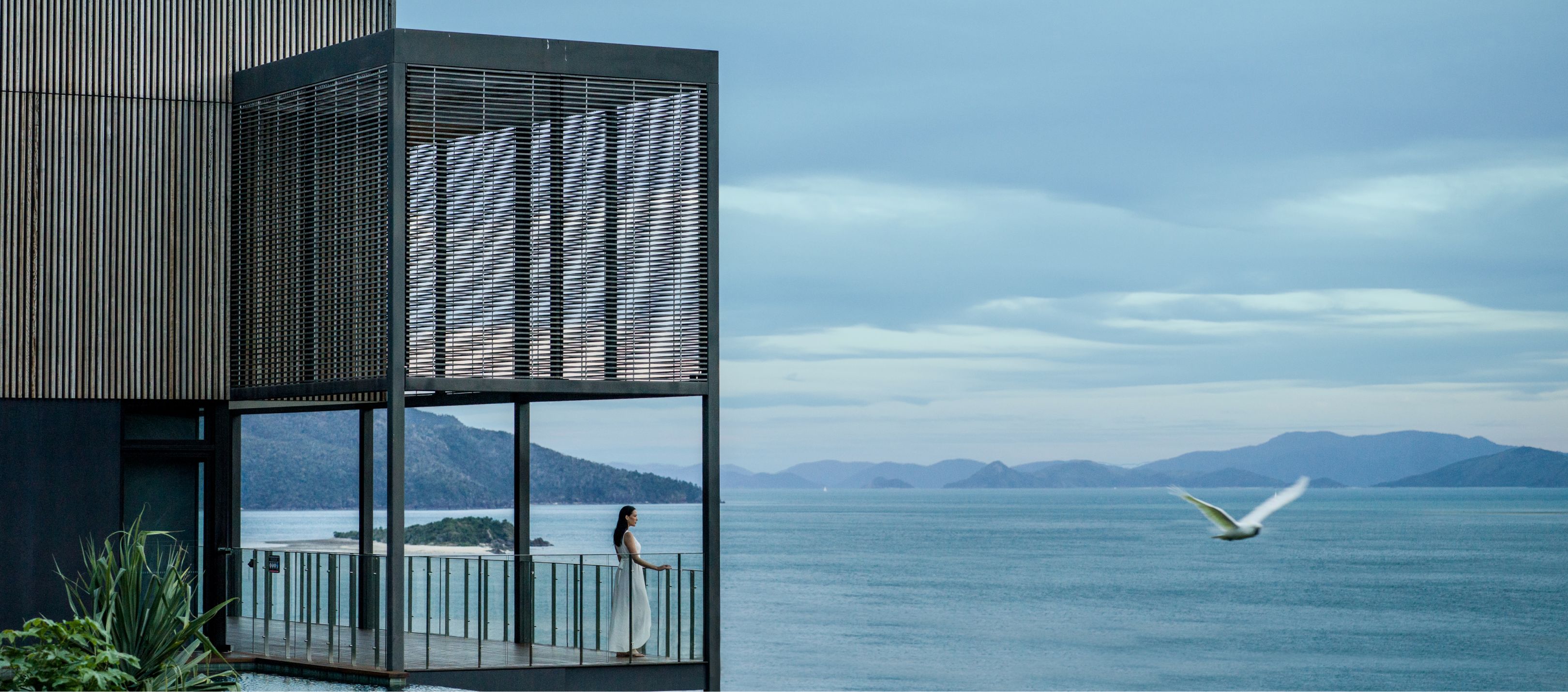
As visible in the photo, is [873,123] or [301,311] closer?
[301,311]

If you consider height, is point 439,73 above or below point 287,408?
above

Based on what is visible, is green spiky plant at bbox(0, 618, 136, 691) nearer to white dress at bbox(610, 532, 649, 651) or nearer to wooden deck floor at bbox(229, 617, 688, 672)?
wooden deck floor at bbox(229, 617, 688, 672)

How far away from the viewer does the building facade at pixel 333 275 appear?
11.5 meters

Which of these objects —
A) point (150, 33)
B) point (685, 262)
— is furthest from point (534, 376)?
point (150, 33)

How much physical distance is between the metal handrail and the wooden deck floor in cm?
1

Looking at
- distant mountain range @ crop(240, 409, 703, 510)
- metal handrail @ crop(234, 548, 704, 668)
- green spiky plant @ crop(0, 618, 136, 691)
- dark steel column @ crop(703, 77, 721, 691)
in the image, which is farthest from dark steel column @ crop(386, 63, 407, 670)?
distant mountain range @ crop(240, 409, 703, 510)

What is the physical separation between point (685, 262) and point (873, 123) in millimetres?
83785

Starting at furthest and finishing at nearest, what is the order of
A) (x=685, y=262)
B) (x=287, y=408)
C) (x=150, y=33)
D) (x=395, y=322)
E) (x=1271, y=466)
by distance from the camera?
(x=1271, y=466) → (x=287, y=408) → (x=150, y=33) → (x=685, y=262) → (x=395, y=322)

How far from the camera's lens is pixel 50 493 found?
1230cm

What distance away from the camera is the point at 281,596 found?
1252 centimetres

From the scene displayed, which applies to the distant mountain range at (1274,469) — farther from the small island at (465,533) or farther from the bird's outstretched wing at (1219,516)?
the bird's outstretched wing at (1219,516)

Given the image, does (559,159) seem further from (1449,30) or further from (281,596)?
(1449,30)

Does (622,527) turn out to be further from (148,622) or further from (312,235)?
(148,622)

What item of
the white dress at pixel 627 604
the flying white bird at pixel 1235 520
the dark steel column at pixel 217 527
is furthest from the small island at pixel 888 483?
the flying white bird at pixel 1235 520
